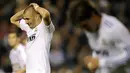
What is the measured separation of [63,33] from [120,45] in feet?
15.7

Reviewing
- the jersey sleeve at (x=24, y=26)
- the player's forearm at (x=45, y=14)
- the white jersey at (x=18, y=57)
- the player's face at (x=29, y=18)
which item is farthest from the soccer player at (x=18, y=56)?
the player's forearm at (x=45, y=14)

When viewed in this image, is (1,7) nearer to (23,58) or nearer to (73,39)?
(73,39)

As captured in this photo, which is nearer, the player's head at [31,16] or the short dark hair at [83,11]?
the player's head at [31,16]

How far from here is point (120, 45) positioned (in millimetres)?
7023

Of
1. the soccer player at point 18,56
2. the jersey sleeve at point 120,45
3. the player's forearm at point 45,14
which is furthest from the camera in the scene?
the soccer player at point 18,56

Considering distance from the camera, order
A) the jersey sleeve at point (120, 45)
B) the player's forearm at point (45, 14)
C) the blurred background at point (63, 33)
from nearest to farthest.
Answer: the player's forearm at point (45, 14) < the jersey sleeve at point (120, 45) < the blurred background at point (63, 33)

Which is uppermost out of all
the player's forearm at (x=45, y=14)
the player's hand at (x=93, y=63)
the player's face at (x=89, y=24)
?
the player's forearm at (x=45, y=14)

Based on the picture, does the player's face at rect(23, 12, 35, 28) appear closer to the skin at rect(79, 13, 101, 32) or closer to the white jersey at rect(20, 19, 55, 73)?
the white jersey at rect(20, 19, 55, 73)

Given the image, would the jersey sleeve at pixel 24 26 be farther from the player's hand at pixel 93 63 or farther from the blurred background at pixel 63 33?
the blurred background at pixel 63 33

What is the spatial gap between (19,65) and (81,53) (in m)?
2.36

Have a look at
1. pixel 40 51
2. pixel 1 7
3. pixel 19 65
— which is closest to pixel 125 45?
pixel 40 51

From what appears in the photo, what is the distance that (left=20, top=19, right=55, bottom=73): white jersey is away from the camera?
6195 mm

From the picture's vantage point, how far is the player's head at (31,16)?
626cm

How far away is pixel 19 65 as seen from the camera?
8.82m
